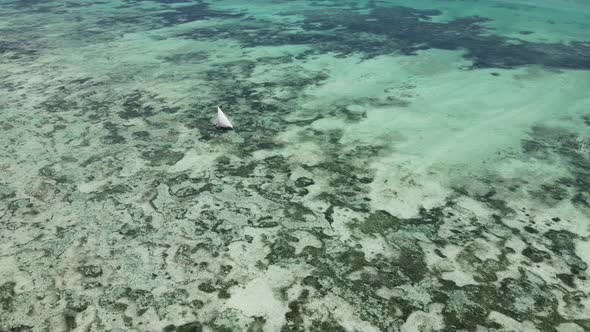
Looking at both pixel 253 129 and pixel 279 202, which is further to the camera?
pixel 253 129

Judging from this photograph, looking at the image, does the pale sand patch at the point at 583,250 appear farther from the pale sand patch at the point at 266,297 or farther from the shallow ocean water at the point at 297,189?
the pale sand patch at the point at 266,297

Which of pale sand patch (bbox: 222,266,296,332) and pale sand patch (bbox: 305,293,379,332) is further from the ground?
pale sand patch (bbox: 305,293,379,332)

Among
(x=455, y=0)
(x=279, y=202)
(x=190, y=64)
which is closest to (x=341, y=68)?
(x=190, y=64)

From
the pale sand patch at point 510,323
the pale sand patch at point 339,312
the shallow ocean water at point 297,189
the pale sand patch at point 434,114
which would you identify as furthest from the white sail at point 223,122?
the pale sand patch at point 510,323

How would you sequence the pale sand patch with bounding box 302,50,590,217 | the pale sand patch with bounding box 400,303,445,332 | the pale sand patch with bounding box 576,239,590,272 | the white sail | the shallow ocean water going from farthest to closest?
1. the white sail
2. the pale sand patch with bounding box 302,50,590,217
3. the pale sand patch with bounding box 576,239,590,272
4. the shallow ocean water
5. the pale sand patch with bounding box 400,303,445,332

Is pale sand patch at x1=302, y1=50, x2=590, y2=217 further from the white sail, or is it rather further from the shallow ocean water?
the white sail

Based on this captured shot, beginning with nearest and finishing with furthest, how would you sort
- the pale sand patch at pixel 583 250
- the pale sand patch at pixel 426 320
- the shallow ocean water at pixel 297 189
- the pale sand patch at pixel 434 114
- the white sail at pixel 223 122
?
the pale sand patch at pixel 426 320, the shallow ocean water at pixel 297 189, the pale sand patch at pixel 583 250, the pale sand patch at pixel 434 114, the white sail at pixel 223 122

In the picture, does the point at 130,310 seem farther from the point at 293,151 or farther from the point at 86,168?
the point at 293,151

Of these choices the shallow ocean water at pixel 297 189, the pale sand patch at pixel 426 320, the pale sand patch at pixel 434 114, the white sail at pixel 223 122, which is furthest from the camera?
the white sail at pixel 223 122

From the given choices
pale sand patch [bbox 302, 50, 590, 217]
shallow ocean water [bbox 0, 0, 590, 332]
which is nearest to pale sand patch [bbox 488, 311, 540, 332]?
shallow ocean water [bbox 0, 0, 590, 332]
